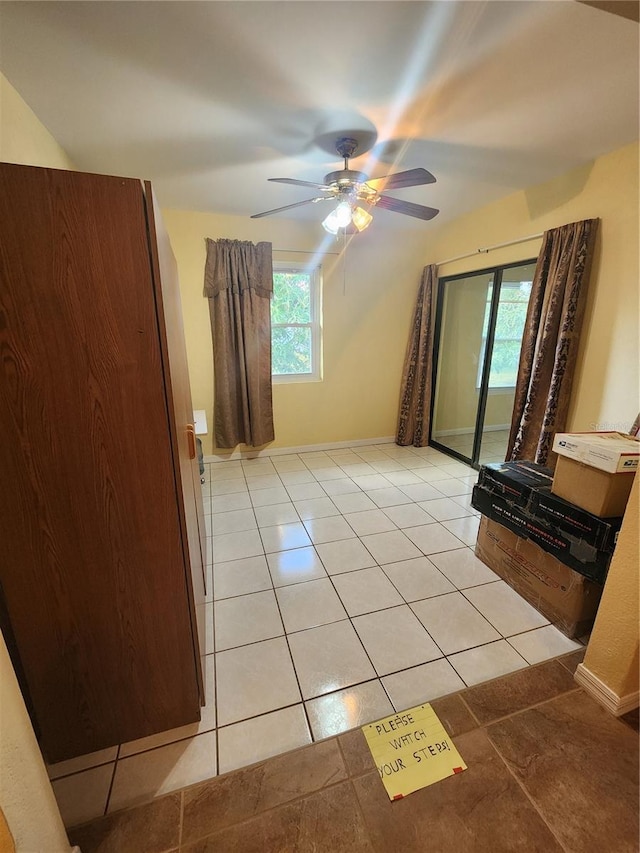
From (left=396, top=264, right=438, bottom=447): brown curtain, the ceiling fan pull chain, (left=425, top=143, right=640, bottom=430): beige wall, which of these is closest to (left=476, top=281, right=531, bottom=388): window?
(left=425, top=143, right=640, bottom=430): beige wall

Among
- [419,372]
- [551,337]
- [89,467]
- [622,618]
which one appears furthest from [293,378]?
[622,618]

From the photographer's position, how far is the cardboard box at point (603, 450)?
1449 mm

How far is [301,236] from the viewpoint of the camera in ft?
11.8

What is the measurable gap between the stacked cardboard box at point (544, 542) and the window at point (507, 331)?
1.68 meters

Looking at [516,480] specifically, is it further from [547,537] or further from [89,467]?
[89,467]

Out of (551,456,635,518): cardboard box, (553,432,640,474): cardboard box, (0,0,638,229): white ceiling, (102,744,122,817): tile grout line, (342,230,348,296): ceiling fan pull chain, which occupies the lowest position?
(102,744,122,817): tile grout line

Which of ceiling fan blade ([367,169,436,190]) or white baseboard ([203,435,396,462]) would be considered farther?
white baseboard ([203,435,396,462])

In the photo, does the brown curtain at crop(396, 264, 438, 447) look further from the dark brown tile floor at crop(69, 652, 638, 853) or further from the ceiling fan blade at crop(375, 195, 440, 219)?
the dark brown tile floor at crop(69, 652, 638, 853)

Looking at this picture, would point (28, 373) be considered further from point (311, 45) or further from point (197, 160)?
point (197, 160)

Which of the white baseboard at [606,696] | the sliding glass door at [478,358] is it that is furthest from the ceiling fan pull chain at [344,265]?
the white baseboard at [606,696]

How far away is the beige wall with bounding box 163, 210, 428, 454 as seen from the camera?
339 centimetres

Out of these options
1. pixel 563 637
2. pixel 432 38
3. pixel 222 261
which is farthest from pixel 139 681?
pixel 222 261

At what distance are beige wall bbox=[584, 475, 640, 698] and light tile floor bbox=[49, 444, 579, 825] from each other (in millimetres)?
261

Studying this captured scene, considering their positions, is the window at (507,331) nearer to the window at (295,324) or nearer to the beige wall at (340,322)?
the beige wall at (340,322)
